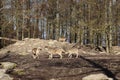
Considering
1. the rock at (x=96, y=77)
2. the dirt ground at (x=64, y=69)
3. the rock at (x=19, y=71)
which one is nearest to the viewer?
the rock at (x=96, y=77)

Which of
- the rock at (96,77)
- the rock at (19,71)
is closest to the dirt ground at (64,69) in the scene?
the rock at (19,71)

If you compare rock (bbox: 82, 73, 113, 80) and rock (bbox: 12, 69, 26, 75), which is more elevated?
rock (bbox: 12, 69, 26, 75)

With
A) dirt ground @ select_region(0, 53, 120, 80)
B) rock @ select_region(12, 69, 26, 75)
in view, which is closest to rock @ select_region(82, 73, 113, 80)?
dirt ground @ select_region(0, 53, 120, 80)

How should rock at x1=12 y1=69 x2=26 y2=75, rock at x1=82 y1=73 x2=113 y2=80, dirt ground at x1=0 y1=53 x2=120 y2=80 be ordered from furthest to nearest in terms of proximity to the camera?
rock at x1=12 y1=69 x2=26 y2=75 → dirt ground at x1=0 y1=53 x2=120 y2=80 → rock at x1=82 y1=73 x2=113 y2=80

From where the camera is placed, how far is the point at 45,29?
64625mm

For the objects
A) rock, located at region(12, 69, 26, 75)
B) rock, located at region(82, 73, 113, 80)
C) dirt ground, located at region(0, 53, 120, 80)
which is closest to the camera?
rock, located at region(82, 73, 113, 80)

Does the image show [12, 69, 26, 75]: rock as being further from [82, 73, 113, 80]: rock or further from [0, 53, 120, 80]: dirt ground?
→ [82, 73, 113, 80]: rock

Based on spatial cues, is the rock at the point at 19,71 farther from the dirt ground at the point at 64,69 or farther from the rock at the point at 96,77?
the rock at the point at 96,77

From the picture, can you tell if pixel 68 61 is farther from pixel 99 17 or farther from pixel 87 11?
pixel 87 11

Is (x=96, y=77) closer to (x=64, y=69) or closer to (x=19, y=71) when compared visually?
(x=64, y=69)

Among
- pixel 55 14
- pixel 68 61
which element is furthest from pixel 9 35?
pixel 68 61

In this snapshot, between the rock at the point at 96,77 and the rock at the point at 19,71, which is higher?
the rock at the point at 19,71

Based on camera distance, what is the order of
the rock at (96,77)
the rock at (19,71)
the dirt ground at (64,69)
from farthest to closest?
the rock at (19,71), the dirt ground at (64,69), the rock at (96,77)

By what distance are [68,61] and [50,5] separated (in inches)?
1362
